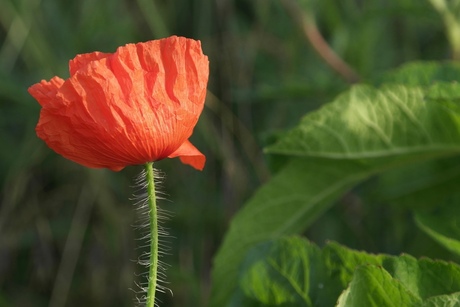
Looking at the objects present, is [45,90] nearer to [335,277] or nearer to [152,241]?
[152,241]

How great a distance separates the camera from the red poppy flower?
61cm

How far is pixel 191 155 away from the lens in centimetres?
66

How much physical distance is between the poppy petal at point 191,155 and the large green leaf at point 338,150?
23 cm

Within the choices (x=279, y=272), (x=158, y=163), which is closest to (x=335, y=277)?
(x=279, y=272)

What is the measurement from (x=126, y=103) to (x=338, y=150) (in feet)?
1.22

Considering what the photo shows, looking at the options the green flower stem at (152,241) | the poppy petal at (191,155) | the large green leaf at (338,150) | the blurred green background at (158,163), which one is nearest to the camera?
the green flower stem at (152,241)

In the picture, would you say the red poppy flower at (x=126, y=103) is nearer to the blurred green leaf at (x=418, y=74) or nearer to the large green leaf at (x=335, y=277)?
the large green leaf at (x=335, y=277)

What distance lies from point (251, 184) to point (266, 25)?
43 centimetres

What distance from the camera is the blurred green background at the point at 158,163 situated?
68.6 inches

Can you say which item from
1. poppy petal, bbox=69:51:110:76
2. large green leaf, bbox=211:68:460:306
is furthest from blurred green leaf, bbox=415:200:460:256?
poppy petal, bbox=69:51:110:76

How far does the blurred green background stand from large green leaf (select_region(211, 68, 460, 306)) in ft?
1.98

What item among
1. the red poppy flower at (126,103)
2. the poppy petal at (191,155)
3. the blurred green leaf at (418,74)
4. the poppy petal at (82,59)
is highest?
the blurred green leaf at (418,74)

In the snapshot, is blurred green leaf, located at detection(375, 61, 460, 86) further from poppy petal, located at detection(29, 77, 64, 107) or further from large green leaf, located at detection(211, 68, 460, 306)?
poppy petal, located at detection(29, 77, 64, 107)

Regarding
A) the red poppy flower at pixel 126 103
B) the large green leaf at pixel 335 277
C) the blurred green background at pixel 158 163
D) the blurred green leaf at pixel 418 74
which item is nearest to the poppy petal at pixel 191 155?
the red poppy flower at pixel 126 103
